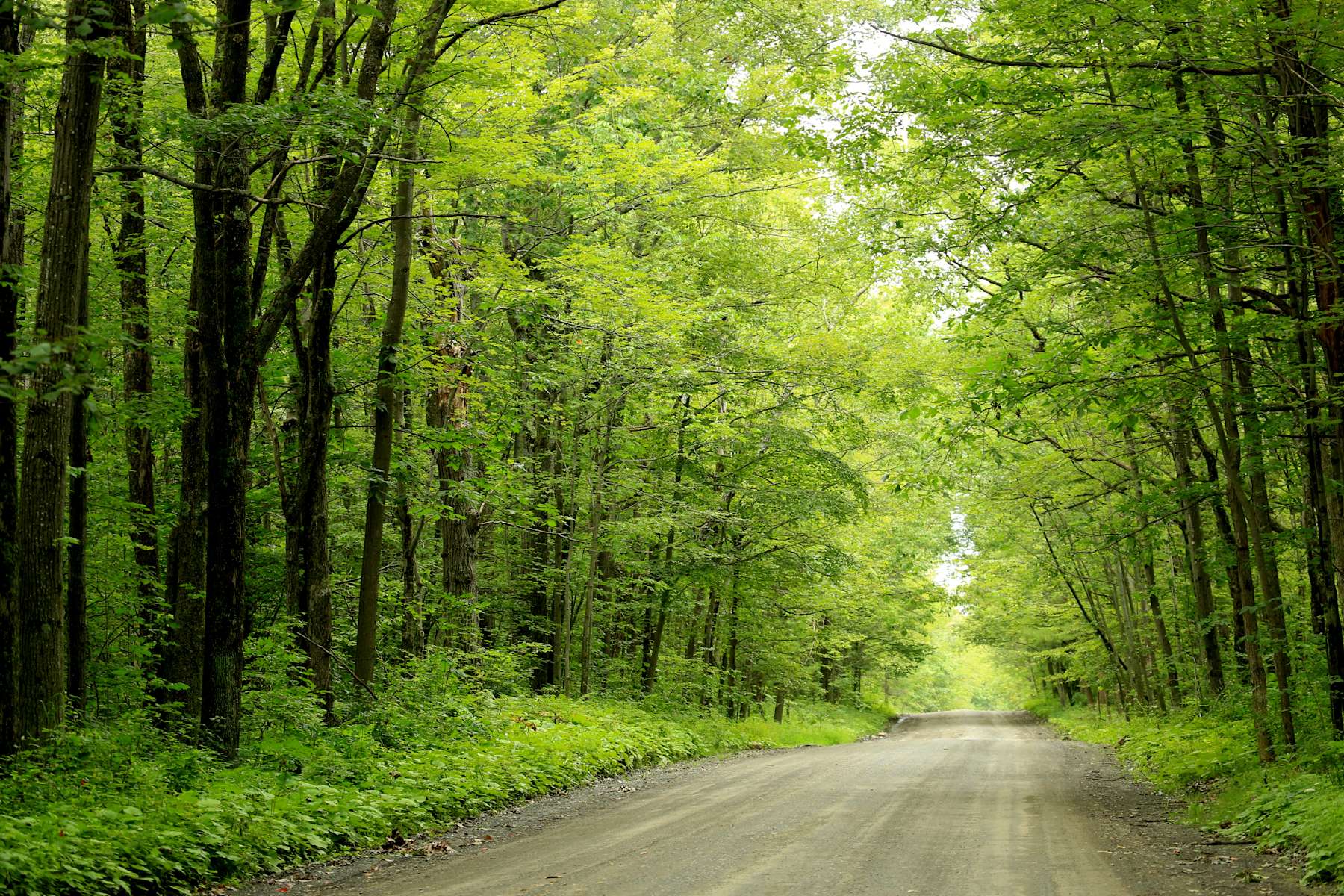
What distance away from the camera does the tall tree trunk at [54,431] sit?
691 cm

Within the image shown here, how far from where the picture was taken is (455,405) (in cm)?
1512

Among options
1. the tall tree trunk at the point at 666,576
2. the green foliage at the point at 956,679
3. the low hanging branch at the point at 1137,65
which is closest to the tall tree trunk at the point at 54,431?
the low hanging branch at the point at 1137,65

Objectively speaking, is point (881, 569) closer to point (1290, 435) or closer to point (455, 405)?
point (455, 405)

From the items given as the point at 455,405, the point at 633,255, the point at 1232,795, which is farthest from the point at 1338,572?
the point at 633,255

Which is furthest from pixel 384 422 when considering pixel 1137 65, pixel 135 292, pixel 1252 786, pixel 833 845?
pixel 1252 786

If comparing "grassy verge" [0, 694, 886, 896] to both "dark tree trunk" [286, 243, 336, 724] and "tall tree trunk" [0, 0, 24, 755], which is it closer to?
"tall tree trunk" [0, 0, 24, 755]

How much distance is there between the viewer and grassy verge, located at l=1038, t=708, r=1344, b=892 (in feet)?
23.0

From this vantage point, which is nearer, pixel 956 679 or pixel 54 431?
pixel 54 431

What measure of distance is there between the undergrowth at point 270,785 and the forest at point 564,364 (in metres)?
0.04

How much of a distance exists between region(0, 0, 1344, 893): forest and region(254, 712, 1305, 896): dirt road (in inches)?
26.6

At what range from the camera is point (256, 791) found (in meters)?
7.59

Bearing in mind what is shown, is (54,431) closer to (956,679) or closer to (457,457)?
Answer: (457,457)

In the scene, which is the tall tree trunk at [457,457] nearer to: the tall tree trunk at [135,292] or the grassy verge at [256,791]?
the grassy verge at [256,791]

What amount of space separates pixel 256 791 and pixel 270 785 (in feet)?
1.37
